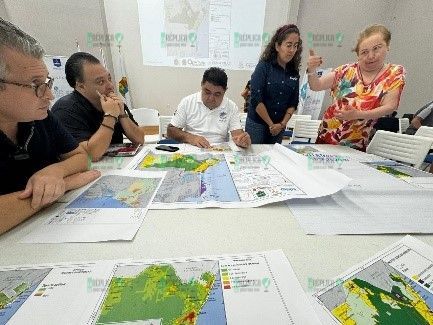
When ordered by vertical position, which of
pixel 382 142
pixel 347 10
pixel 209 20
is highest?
pixel 347 10

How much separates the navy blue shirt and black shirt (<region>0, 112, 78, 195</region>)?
4.40 feet

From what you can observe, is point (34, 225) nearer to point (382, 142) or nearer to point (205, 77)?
point (205, 77)

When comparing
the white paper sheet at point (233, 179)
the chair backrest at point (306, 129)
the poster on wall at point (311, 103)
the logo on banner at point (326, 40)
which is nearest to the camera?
the white paper sheet at point (233, 179)

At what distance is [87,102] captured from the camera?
1287 millimetres

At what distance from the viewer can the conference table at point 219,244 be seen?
1.51ft

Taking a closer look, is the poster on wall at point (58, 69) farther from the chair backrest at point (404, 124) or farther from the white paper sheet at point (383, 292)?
the chair backrest at point (404, 124)

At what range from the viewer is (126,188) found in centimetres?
75

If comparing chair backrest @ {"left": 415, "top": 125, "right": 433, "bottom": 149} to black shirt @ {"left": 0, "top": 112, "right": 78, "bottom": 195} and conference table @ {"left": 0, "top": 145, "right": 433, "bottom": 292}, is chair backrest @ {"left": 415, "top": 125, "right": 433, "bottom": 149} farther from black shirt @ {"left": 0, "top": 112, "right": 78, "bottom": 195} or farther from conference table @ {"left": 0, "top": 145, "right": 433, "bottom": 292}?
black shirt @ {"left": 0, "top": 112, "right": 78, "bottom": 195}

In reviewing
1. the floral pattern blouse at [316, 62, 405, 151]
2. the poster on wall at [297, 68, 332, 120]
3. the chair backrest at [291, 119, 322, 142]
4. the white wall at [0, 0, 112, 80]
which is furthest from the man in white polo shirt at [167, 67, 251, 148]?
the poster on wall at [297, 68, 332, 120]

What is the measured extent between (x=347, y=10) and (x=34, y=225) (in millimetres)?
4154

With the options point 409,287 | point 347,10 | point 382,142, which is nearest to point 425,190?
point 409,287

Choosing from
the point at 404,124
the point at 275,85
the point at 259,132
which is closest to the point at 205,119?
the point at 259,132

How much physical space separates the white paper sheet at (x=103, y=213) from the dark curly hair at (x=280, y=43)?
1443 mm

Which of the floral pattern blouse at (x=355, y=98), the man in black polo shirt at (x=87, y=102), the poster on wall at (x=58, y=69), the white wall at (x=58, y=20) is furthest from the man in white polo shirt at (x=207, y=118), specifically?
the white wall at (x=58, y=20)
